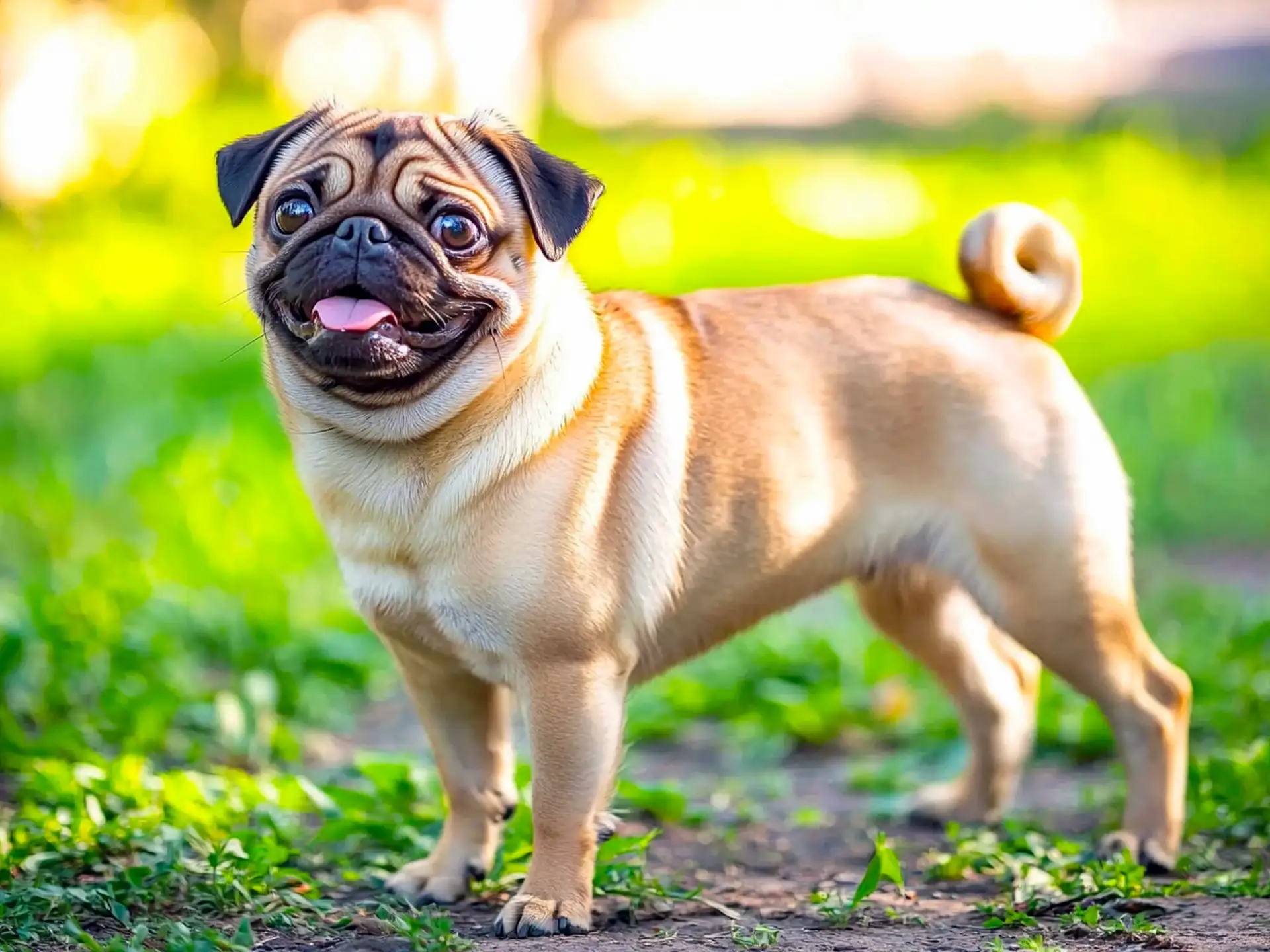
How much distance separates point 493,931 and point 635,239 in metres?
6.37

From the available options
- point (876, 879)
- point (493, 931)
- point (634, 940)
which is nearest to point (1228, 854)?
point (876, 879)

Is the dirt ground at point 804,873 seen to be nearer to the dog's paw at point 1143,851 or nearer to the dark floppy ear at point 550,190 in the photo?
the dog's paw at point 1143,851

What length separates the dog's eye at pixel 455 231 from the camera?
309 centimetres

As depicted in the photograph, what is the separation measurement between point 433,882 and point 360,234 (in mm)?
1422

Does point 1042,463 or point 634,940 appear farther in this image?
point 1042,463

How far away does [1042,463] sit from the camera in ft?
12.0

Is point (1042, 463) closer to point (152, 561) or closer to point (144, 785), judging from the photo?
point (144, 785)

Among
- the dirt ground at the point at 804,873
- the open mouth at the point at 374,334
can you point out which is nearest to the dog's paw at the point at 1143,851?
the dirt ground at the point at 804,873

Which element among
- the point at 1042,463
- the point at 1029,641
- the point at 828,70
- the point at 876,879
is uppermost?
the point at 828,70

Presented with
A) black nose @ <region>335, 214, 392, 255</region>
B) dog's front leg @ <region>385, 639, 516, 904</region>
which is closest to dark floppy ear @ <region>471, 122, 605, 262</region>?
black nose @ <region>335, 214, 392, 255</region>

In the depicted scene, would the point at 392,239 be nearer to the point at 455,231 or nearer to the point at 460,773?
the point at 455,231

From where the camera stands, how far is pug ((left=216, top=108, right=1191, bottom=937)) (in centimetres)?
312

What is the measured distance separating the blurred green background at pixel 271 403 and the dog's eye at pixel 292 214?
132 centimetres

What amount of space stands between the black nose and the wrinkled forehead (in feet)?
0.33
